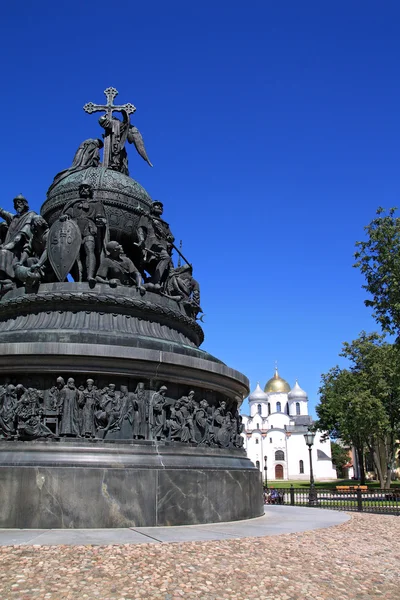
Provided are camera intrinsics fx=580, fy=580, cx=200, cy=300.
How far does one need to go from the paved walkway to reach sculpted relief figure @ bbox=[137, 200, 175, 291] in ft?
22.0

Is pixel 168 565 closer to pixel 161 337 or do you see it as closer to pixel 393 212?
pixel 161 337

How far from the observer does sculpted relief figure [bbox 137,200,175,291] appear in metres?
16.1

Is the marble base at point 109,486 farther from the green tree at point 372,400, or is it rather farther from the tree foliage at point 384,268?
the green tree at point 372,400

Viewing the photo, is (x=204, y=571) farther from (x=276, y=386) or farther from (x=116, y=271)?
(x=276, y=386)

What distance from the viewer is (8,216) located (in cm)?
1627

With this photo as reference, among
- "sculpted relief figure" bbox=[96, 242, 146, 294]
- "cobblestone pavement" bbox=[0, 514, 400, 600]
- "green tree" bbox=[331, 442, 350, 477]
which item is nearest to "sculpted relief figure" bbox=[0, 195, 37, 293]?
"sculpted relief figure" bbox=[96, 242, 146, 294]

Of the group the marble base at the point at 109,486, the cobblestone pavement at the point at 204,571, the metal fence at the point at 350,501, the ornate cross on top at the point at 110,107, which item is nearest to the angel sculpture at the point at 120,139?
the ornate cross on top at the point at 110,107

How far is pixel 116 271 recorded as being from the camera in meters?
14.8

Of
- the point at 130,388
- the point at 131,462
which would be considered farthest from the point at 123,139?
the point at 131,462

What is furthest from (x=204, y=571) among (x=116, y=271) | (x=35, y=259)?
(x=35, y=259)

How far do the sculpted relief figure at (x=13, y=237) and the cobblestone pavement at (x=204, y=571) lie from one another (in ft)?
27.7

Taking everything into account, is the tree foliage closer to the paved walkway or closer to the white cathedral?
the paved walkway

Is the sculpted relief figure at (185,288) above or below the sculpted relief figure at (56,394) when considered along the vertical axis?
above

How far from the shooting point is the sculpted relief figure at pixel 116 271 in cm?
1455
